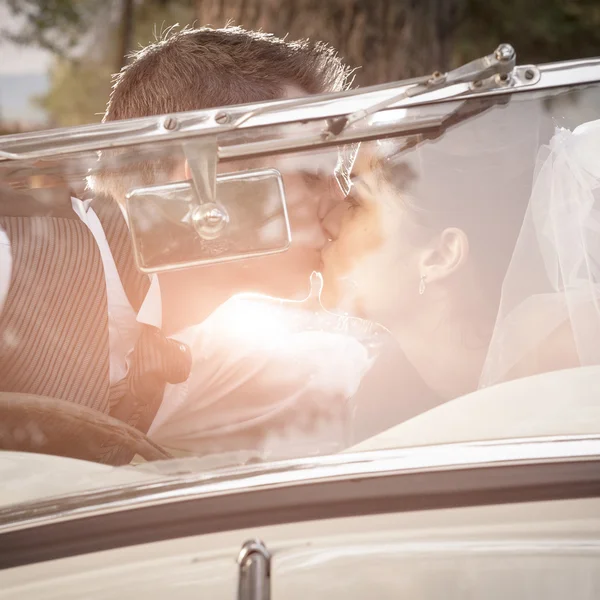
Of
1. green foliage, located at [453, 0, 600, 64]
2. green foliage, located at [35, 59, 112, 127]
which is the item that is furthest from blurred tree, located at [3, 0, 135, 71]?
green foliage, located at [453, 0, 600, 64]

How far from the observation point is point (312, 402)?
1402 millimetres

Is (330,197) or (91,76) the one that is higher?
(91,76)

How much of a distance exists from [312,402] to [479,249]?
43cm

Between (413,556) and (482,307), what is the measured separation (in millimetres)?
493

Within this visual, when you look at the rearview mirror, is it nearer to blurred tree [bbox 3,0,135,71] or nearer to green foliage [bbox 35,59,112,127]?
blurred tree [bbox 3,0,135,71]

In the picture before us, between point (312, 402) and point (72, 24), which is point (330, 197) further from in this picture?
point (72, 24)

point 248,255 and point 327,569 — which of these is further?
point 248,255

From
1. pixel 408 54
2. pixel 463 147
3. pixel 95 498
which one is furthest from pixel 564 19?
pixel 95 498

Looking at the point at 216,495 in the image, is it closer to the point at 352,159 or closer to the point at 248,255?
the point at 248,255

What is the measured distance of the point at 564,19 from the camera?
32.6ft

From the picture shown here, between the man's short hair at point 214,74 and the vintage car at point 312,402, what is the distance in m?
0.49

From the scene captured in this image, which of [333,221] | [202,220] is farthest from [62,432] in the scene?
[333,221]

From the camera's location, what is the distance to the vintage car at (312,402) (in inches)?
45.3

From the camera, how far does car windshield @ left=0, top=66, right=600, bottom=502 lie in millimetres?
1313
